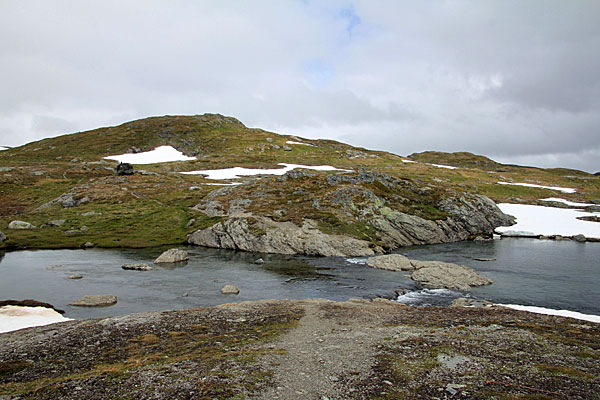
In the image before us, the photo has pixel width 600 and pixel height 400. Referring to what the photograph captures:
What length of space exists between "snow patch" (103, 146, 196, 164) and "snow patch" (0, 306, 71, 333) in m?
149

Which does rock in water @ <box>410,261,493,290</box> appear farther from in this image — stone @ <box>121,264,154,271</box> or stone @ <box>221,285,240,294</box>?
stone @ <box>121,264,154,271</box>

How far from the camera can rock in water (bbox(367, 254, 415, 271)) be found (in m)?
51.0

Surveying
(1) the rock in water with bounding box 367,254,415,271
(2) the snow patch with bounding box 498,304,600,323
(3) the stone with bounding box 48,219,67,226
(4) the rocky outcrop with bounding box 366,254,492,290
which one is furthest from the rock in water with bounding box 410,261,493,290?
(3) the stone with bounding box 48,219,67,226

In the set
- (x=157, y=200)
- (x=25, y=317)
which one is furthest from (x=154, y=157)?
(x=25, y=317)

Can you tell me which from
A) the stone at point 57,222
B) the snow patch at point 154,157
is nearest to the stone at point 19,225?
the stone at point 57,222

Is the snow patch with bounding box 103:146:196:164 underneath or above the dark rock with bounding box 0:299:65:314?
above

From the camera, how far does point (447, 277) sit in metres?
44.4

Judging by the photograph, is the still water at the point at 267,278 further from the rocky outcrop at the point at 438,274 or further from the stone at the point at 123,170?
the stone at the point at 123,170

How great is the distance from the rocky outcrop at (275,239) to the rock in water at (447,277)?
16.4 meters

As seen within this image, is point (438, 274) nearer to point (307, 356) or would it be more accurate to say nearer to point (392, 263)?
point (392, 263)

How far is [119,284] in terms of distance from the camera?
43031 mm

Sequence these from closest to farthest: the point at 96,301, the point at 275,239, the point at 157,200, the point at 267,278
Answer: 1. the point at 96,301
2. the point at 267,278
3. the point at 275,239
4. the point at 157,200

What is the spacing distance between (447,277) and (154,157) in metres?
168

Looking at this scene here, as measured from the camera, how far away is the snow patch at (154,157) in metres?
174
